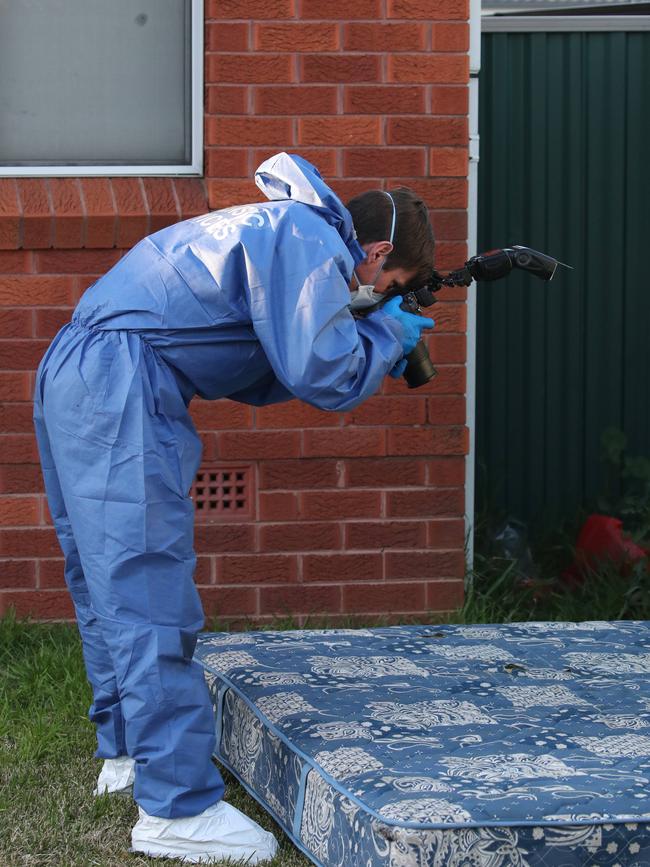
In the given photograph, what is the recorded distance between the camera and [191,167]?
4543mm

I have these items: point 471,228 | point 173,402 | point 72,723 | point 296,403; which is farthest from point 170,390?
point 471,228

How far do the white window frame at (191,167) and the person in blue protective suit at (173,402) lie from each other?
1.64 meters

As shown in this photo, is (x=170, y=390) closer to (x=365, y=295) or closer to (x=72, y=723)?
(x=365, y=295)

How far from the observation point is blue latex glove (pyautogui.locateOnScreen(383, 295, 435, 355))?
10.2ft

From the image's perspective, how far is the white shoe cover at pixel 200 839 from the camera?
9.09 ft

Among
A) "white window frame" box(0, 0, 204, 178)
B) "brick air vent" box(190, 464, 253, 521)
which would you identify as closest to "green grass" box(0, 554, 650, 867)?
"brick air vent" box(190, 464, 253, 521)

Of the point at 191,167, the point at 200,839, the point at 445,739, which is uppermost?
the point at 191,167

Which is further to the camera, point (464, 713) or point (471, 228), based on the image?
point (471, 228)

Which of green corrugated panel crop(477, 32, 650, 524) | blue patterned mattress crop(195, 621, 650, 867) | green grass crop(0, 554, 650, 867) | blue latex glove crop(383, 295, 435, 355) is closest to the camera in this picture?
blue patterned mattress crop(195, 621, 650, 867)

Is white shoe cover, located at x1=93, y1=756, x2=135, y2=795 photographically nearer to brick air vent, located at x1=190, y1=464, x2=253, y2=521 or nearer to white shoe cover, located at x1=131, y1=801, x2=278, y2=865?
white shoe cover, located at x1=131, y1=801, x2=278, y2=865

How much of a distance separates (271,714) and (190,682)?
0.37 metres

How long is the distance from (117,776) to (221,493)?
1.57 metres

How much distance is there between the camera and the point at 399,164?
14.8ft

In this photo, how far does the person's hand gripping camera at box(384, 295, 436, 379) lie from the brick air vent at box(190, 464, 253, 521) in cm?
151
